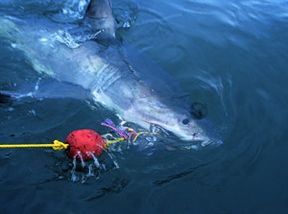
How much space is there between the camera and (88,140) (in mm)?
3785

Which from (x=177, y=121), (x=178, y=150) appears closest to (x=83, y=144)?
(x=178, y=150)

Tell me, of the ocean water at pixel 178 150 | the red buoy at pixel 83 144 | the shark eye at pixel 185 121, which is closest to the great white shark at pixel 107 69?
the shark eye at pixel 185 121

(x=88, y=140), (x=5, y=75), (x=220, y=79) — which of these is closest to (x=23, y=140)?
(x=88, y=140)

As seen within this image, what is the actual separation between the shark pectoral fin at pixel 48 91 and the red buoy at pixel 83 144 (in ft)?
3.87

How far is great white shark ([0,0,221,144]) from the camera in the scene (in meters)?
4.78

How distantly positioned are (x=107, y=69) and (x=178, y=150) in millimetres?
1394

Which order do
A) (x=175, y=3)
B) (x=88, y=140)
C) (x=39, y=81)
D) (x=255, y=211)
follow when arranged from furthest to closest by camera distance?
1. (x=175, y=3)
2. (x=39, y=81)
3. (x=255, y=211)
4. (x=88, y=140)

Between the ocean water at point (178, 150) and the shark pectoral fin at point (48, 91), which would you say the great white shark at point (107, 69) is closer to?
the shark pectoral fin at point (48, 91)

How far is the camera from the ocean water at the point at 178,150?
152 inches

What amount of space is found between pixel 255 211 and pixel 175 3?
4.94 metres

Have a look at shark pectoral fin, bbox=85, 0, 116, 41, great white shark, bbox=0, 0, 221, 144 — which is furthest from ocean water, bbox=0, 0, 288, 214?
shark pectoral fin, bbox=85, 0, 116, 41

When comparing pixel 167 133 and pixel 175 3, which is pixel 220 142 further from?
pixel 175 3

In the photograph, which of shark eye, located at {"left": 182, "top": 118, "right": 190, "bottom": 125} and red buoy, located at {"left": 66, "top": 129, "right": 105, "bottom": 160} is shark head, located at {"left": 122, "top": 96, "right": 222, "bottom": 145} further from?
red buoy, located at {"left": 66, "top": 129, "right": 105, "bottom": 160}

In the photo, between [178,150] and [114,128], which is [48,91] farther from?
[178,150]
